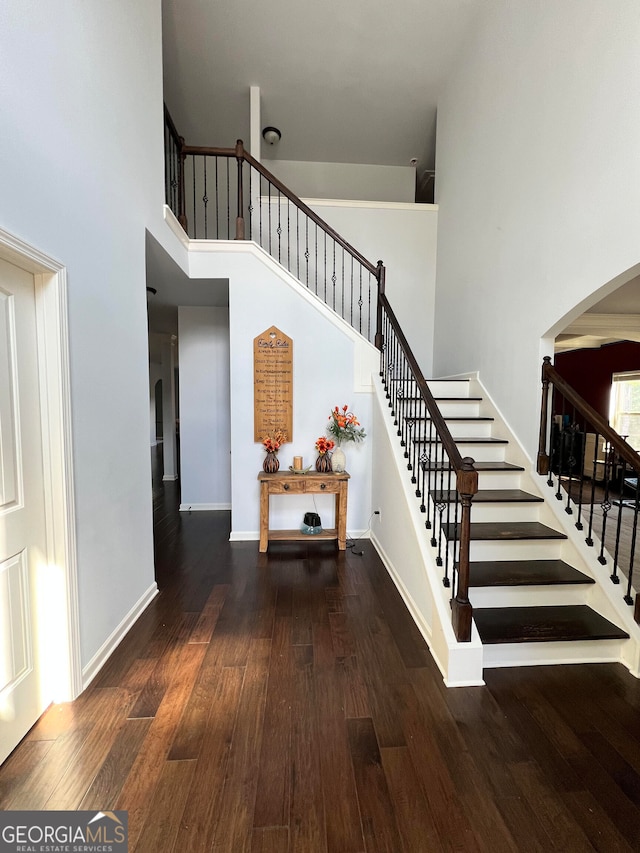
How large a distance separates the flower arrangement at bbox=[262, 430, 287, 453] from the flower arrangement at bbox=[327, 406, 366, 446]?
1.62 ft

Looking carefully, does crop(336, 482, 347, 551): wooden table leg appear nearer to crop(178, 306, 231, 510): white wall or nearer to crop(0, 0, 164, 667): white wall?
crop(0, 0, 164, 667): white wall

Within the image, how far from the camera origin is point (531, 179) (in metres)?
3.05

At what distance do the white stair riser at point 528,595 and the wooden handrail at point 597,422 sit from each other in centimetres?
85

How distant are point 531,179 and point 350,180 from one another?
12.9ft

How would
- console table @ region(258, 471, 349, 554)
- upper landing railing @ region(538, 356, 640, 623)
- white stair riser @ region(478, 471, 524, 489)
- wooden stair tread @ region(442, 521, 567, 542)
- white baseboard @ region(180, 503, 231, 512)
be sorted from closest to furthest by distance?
upper landing railing @ region(538, 356, 640, 623) < wooden stair tread @ region(442, 521, 567, 542) < white stair riser @ region(478, 471, 524, 489) < console table @ region(258, 471, 349, 554) < white baseboard @ region(180, 503, 231, 512)

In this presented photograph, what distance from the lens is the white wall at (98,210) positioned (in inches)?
59.8

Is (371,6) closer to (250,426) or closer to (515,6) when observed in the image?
(515,6)

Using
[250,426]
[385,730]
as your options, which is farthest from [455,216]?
[385,730]

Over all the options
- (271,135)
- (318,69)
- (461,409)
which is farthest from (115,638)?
(271,135)

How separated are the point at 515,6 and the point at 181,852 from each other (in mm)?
5840

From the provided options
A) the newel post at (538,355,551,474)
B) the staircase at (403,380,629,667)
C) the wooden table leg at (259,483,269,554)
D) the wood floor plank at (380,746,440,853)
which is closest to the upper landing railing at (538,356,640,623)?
the newel post at (538,355,551,474)

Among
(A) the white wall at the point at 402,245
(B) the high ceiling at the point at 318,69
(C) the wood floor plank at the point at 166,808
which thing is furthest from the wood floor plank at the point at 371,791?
(B) the high ceiling at the point at 318,69

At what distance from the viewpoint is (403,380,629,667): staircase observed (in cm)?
211

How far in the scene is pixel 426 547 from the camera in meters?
2.39
